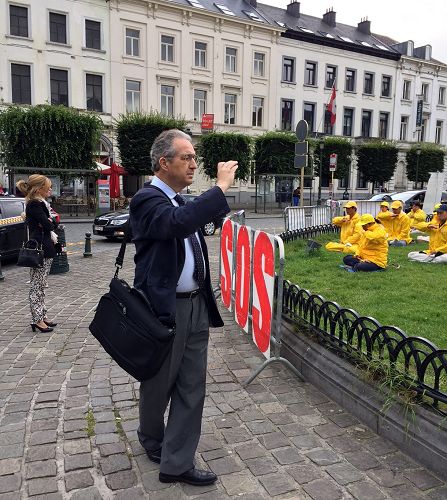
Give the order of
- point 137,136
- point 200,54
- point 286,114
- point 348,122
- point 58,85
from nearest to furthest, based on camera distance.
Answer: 1. point 137,136
2. point 58,85
3. point 200,54
4. point 286,114
5. point 348,122

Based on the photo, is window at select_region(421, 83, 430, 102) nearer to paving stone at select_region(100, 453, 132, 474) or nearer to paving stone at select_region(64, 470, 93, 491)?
paving stone at select_region(100, 453, 132, 474)

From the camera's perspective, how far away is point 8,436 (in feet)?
10.8

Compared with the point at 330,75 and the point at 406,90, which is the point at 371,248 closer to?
the point at 330,75

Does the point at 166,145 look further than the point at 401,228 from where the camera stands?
No

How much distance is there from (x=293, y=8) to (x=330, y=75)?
7.05m

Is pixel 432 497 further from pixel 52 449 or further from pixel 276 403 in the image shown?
pixel 52 449

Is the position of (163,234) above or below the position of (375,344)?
above

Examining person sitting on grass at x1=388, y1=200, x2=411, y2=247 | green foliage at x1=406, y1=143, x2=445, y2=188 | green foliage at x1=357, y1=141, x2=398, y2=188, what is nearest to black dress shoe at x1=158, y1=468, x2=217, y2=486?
person sitting on grass at x1=388, y1=200, x2=411, y2=247

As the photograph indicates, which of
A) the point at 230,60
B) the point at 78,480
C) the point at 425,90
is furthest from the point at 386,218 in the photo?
the point at 425,90

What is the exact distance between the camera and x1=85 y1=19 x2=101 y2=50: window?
3117cm

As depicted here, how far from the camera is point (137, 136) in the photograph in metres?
29.6

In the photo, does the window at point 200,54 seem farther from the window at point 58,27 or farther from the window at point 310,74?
the window at point 310,74

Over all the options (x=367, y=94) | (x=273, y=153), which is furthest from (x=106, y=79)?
(x=367, y=94)

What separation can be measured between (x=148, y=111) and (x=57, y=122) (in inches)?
422
